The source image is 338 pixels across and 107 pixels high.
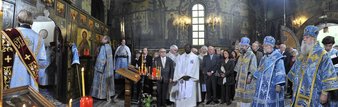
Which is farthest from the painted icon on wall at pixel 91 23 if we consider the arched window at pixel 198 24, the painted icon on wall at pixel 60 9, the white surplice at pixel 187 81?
the arched window at pixel 198 24

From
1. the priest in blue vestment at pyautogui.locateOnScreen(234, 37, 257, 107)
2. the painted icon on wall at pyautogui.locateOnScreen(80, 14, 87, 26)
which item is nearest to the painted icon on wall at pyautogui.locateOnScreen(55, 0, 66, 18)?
the painted icon on wall at pyautogui.locateOnScreen(80, 14, 87, 26)

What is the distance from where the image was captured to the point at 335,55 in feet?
17.8

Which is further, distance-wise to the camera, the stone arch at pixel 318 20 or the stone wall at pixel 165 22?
the stone wall at pixel 165 22

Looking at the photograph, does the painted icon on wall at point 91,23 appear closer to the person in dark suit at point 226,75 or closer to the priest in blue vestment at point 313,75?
the person in dark suit at point 226,75

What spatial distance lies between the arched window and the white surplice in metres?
9.52

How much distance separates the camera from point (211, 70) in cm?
870

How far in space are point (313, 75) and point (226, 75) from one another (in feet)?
15.8

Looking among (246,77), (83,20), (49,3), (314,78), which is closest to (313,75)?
(314,78)

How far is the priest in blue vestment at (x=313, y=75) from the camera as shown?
366cm

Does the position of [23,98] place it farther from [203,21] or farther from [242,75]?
[203,21]

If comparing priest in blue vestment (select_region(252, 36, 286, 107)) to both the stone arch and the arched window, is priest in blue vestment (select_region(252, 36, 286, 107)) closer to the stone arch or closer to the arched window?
the stone arch

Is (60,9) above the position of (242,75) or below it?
above

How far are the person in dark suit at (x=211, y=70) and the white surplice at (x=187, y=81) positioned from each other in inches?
37.8

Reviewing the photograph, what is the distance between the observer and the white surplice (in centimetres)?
770
